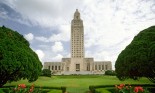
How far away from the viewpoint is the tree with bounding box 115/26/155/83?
998 inches

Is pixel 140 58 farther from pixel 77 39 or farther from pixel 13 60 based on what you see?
pixel 77 39

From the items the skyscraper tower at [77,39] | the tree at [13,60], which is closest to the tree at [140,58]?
the tree at [13,60]

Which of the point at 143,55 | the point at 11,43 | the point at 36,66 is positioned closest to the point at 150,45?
the point at 143,55

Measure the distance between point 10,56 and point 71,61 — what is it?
337 ft

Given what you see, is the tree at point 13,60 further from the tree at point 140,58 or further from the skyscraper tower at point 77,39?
the skyscraper tower at point 77,39

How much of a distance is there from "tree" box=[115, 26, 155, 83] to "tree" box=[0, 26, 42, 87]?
1034 cm

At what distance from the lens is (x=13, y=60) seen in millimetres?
24609

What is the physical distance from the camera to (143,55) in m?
25.8

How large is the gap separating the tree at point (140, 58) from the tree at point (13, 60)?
10.3 metres

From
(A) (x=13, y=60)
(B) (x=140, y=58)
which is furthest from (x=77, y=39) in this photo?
(A) (x=13, y=60)

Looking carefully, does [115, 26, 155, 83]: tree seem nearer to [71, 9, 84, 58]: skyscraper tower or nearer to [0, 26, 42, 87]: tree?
[0, 26, 42, 87]: tree

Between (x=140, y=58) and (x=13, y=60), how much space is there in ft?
43.8

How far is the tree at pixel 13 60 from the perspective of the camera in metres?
24.2

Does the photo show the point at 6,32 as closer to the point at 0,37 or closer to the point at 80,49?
the point at 0,37
